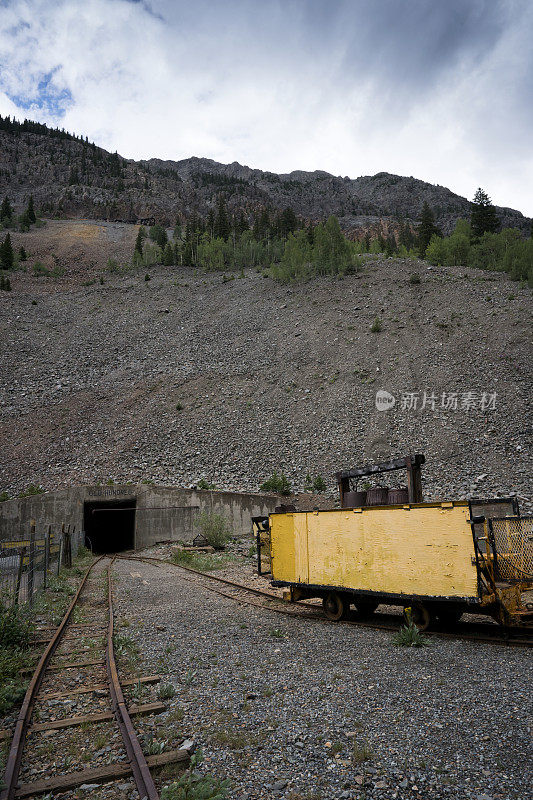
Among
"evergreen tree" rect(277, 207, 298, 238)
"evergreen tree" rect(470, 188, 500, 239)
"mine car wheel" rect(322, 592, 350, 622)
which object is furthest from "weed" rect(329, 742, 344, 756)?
"evergreen tree" rect(277, 207, 298, 238)

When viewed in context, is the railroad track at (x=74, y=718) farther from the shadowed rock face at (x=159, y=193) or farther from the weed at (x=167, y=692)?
the shadowed rock face at (x=159, y=193)

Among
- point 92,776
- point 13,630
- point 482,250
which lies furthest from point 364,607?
point 482,250

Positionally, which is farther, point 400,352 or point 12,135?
point 12,135

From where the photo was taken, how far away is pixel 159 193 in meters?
142

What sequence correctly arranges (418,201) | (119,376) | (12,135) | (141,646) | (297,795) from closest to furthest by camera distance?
(297,795) < (141,646) < (119,376) < (12,135) < (418,201)

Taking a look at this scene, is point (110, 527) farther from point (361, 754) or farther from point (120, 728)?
point (361, 754)

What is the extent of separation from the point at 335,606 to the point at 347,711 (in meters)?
4.94

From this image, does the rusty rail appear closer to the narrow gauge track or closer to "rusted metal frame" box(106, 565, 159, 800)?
"rusted metal frame" box(106, 565, 159, 800)

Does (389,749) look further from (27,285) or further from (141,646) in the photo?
(27,285)

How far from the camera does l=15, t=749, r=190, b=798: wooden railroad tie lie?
372cm

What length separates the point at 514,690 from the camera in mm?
5266

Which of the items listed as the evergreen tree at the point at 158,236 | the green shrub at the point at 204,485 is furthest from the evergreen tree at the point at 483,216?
the green shrub at the point at 204,485

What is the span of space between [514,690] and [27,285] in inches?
2910

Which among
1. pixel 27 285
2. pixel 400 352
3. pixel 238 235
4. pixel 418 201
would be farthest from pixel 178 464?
pixel 418 201
